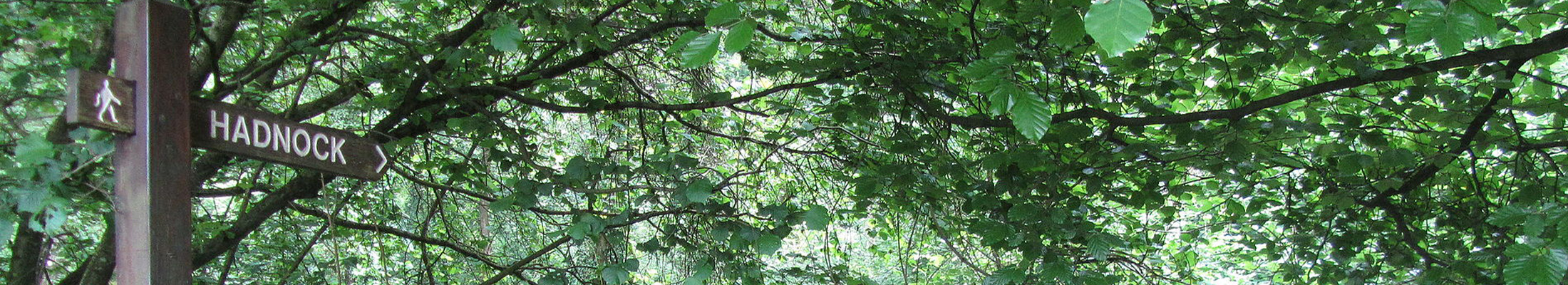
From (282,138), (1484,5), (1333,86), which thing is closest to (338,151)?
(282,138)

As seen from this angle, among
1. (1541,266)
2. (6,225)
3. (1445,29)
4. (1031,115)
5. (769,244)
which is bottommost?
(1541,266)

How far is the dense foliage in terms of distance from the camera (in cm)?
293

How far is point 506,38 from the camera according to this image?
2.30 m

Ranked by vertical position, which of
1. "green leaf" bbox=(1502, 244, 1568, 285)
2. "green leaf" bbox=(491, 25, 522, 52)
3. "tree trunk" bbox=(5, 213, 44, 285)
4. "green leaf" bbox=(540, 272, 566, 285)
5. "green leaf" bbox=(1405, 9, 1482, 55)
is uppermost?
"tree trunk" bbox=(5, 213, 44, 285)

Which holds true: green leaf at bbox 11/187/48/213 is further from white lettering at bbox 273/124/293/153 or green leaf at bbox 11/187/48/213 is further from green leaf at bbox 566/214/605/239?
green leaf at bbox 566/214/605/239

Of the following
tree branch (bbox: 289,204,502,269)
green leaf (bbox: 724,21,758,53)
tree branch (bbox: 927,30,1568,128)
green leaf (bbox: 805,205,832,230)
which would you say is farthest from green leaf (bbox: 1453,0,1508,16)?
tree branch (bbox: 289,204,502,269)

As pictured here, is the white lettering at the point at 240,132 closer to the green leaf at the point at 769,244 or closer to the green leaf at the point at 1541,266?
the green leaf at the point at 769,244

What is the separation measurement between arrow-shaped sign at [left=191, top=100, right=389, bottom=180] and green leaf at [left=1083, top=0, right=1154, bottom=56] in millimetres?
1239

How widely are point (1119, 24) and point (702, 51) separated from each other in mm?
568

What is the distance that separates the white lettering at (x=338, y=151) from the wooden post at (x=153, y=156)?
1.00ft

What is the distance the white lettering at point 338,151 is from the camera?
190cm

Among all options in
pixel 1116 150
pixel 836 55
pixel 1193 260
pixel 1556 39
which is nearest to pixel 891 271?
pixel 1193 260

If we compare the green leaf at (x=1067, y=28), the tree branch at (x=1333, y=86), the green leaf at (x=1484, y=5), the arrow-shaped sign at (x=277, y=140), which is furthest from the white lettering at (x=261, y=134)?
the tree branch at (x=1333, y=86)

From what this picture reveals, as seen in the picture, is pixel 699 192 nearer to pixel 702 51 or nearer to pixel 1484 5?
pixel 702 51
